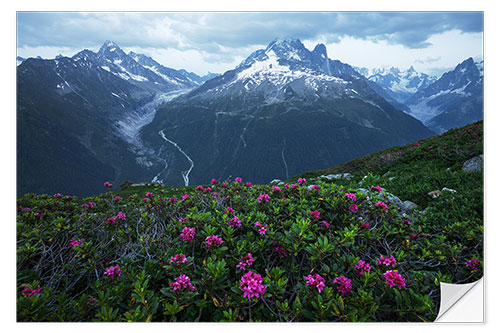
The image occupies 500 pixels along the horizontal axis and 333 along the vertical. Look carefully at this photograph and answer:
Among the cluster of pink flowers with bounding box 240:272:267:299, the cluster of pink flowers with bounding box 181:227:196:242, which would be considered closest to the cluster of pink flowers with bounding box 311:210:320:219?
the cluster of pink flowers with bounding box 240:272:267:299

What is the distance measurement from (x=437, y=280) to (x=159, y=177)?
169m

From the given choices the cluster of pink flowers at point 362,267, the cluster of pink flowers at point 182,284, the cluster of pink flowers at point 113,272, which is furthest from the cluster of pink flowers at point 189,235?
the cluster of pink flowers at point 362,267

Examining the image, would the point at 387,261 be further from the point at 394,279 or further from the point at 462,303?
the point at 462,303

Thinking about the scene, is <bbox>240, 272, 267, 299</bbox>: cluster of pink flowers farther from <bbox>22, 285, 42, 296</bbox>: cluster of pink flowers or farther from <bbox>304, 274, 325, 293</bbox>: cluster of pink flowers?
<bbox>22, 285, 42, 296</bbox>: cluster of pink flowers

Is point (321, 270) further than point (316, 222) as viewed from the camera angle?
No

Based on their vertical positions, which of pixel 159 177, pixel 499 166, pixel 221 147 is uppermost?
pixel 221 147

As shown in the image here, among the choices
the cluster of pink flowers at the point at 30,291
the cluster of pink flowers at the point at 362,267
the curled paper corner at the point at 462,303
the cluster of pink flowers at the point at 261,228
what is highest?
the cluster of pink flowers at the point at 261,228

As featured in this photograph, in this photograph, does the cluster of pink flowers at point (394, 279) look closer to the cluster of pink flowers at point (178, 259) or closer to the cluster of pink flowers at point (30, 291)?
the cluster of pink flowers at point (178, 259)

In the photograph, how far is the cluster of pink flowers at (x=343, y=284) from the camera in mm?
2297

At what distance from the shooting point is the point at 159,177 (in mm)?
159125

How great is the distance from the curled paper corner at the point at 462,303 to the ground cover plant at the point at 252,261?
0.46ft

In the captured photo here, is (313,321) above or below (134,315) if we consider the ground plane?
below
